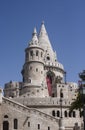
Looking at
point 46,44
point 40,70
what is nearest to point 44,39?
point 46,44

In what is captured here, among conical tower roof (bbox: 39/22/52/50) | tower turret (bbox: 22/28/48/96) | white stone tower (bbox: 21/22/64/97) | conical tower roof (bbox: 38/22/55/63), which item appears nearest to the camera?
white stone tower (bbox: 21/22/64/97)

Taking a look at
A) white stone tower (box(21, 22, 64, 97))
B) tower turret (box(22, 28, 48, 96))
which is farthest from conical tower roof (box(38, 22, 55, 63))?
tower turret (box(22, 28, 48, 96))

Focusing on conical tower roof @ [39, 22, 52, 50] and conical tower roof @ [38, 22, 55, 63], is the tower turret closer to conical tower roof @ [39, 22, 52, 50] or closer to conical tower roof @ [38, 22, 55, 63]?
conical tower roof @ [38, 22, 55, 63]

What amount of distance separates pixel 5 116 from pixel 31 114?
Result: 3.61 metres

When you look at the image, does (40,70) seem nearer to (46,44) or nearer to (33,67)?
(33,67)

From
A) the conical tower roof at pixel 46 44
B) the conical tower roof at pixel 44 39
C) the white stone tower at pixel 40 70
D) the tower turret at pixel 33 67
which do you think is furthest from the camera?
the conical tower roof at pixel 44 39

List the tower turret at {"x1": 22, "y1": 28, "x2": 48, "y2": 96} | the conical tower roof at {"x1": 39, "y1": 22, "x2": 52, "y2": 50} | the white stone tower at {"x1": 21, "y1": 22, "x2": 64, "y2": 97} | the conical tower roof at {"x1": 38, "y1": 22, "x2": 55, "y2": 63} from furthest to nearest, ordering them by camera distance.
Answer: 1. the conical tower roof at {"x1": 39, "y1": 22, "x2": 52, "y2": 50}
2. the conical tower roof at {"x1": 38, "y1": 22, "x2": 55, "y2": 63}
3. the tower turret at {"x1": 22, "y1": 28, "x2": 48, "y2": 96}
4. the white stone tower at {"x1": 21, "y1": 22, "x2": 64, "y2": 97}

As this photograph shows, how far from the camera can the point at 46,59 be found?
270 ft

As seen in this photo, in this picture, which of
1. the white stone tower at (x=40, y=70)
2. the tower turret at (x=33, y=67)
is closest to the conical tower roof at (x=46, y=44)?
the white stone tower at (x=40, y=70)

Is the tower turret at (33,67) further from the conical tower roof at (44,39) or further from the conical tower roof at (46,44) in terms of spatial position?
the conical tower roof at (44,39)

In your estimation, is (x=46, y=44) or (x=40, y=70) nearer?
(x=40, y=70)

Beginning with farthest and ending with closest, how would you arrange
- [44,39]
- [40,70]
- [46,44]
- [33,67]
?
[44,39]
[46,44]
[40,70]
[33,67]

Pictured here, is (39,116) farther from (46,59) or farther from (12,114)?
(46,59)

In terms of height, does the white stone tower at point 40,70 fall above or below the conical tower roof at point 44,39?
below
